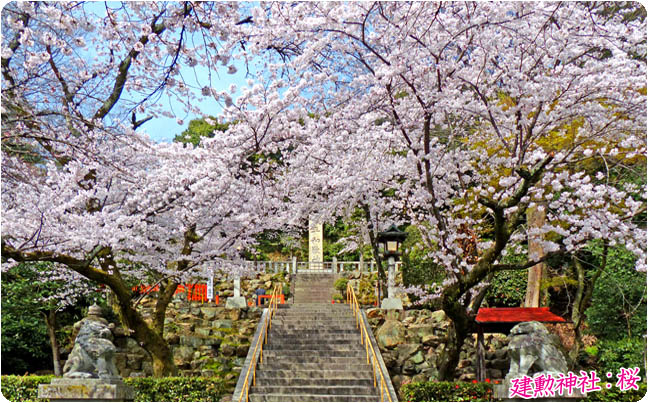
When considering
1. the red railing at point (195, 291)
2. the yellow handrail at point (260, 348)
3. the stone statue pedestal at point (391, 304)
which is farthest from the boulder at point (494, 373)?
the red railing at point (195, 291)

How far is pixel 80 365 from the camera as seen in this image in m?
7.43

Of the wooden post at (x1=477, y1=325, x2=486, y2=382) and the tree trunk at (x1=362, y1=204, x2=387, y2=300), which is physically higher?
the tree trunk at (x1=362, y1=204, x2=387, y2=300)

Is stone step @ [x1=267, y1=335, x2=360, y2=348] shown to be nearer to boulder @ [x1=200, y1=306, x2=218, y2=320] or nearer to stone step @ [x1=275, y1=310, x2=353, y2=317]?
stone step @ [x1=275, y1=310, x2=353, y2=317]

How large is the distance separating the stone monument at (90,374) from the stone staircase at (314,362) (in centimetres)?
307

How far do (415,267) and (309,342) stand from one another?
4.98 m

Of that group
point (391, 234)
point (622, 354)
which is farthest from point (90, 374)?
point (622, 354)

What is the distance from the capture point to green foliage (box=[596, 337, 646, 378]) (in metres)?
10.9

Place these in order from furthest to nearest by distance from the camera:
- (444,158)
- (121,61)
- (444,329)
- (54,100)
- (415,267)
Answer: (415,267)
(444,329)
(121,61)
(444,158)
(54,100)

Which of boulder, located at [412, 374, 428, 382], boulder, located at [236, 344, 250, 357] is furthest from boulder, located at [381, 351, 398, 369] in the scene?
boulder, located at [236, 344, 250, 357]

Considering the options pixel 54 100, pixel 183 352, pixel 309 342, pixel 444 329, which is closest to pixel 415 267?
pixel 444 329

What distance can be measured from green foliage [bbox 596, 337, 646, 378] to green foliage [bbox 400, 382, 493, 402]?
140 inches

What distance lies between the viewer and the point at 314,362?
36.8ft

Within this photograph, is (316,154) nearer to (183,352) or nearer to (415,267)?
(183,352)

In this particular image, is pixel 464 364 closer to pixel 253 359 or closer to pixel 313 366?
pixel 313 366
